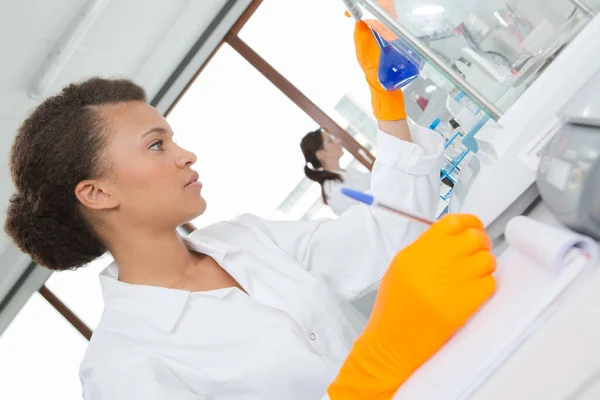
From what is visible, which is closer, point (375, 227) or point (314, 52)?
point (375, 227)

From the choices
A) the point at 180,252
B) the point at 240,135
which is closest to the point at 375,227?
the point at 180,252

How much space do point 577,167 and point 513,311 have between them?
0.17 meters

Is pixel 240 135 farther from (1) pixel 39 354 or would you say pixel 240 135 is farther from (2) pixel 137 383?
(2) pixel 137 383

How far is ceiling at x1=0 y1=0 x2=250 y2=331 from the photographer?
1.96 metres

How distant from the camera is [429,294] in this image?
56 cm

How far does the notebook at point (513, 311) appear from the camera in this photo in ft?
1.53

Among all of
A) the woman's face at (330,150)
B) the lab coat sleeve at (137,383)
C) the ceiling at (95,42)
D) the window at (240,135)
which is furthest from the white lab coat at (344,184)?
the lab coat sleeve at (137,383)

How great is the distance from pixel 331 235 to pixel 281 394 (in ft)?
1.31

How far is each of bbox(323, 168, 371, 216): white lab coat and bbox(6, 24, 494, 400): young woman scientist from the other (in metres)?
1.56

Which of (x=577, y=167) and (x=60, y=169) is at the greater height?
(x=577, y=167)

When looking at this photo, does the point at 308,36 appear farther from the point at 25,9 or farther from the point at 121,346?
the point at 121,346

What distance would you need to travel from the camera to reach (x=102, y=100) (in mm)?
1112

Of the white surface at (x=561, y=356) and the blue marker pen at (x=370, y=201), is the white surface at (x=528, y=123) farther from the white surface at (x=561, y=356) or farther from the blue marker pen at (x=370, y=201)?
the white surface at (x=561, y=356)

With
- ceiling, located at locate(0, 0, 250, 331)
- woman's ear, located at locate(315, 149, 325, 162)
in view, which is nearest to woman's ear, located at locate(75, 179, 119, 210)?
ceiling, located at locate(0, 0, 250, 331)
